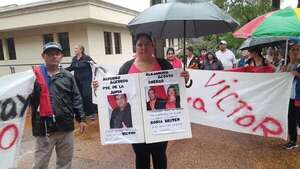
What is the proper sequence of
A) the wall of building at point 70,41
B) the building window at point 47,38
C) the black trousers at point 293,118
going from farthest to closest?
1. the building window at point 47,38
2. the wall of building at point 70,41
3. the black trousers at point 293,118

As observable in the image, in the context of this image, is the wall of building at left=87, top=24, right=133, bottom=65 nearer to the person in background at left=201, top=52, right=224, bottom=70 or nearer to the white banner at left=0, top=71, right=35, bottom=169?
the person in background at left=201, top=52, right=224, bottom=70

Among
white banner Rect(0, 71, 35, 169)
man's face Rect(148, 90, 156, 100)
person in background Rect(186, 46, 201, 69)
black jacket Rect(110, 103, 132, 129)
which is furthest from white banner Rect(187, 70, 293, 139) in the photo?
person in background Rect(186, 46, 201, 69)

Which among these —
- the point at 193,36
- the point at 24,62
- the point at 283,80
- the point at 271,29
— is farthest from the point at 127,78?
the point at 24,62

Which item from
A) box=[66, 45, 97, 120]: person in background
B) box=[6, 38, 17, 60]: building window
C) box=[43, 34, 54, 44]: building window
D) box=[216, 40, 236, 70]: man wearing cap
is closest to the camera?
box=[66, 45, 97, 120]: person in background

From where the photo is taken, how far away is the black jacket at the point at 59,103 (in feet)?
9.53

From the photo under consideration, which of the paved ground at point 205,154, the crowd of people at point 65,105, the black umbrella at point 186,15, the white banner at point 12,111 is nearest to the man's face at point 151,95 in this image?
the crowd of people at point 65,105

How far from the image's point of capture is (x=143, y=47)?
2.90 meters

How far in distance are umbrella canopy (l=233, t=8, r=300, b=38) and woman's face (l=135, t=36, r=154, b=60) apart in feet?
4.06

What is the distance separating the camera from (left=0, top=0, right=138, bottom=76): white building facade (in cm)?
1357

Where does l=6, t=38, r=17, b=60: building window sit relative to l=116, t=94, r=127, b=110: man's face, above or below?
above

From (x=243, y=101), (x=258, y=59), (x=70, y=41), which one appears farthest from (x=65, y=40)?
(x=243, y=101)

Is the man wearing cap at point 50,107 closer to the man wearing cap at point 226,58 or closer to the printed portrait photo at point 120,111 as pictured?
the printed portrait photo at point 120,111

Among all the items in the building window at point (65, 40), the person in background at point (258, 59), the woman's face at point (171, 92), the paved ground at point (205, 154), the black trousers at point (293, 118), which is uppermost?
the building window at point (65, 40)

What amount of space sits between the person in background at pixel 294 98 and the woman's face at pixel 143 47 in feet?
7.41
